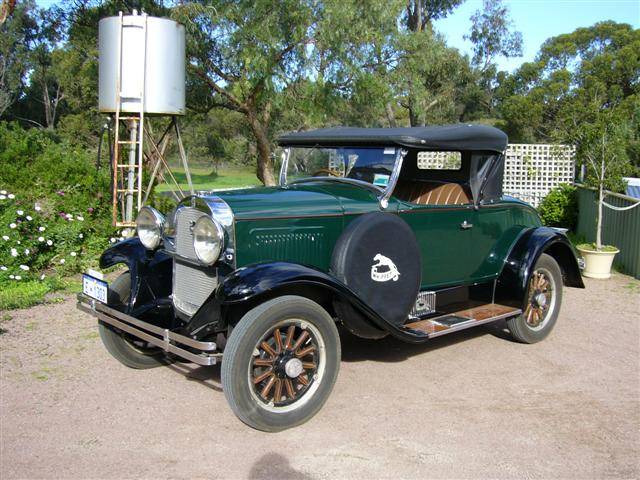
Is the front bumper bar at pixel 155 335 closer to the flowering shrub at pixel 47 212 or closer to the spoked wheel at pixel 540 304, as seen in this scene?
the spoked wheel at pixel 540 304

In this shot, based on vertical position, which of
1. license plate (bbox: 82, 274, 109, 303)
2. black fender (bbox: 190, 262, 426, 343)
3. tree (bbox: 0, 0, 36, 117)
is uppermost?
tree (bbox: 0, 0, 36, 117)

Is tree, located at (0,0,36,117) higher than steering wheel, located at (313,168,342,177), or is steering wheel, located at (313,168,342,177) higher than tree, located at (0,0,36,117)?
tree, located at (0,0,36,117)

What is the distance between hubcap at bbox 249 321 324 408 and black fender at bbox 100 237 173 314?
123 cm

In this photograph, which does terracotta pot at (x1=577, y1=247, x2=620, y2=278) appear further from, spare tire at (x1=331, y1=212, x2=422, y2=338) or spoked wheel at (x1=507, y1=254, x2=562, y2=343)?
spare tire at (x1=331, y1=212, x2=422, y2=338)

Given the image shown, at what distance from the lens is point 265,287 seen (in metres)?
3.74

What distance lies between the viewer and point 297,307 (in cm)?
392

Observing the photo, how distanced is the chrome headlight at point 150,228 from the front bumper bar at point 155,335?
64 cm

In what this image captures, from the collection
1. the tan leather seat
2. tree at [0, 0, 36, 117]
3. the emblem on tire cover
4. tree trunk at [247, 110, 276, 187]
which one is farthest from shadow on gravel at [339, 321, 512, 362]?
tree at [0, 0, 36, 117]

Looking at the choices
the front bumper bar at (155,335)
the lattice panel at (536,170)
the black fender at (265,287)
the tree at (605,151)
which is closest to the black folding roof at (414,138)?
the black fender at (265,287)

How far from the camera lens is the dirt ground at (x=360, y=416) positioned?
3.50 m

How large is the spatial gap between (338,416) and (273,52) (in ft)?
28.6

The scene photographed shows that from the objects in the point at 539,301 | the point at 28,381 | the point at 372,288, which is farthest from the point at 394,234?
the point at 28,381

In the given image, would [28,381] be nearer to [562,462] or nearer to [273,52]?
[562,462]

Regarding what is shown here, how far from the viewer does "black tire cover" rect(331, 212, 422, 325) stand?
4434 mm
